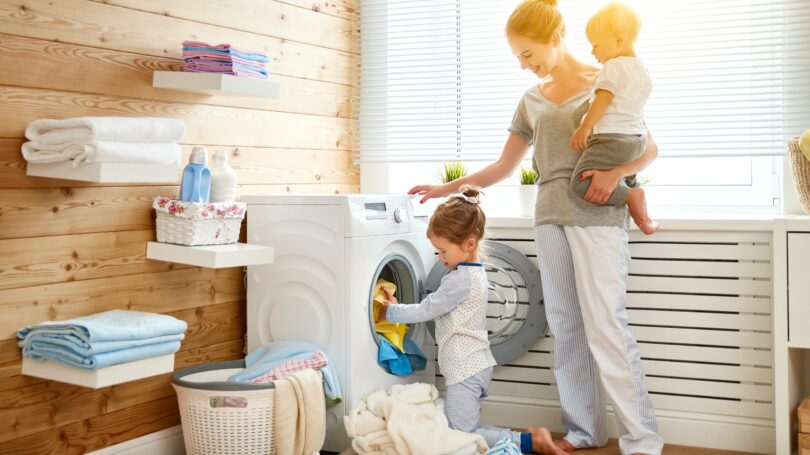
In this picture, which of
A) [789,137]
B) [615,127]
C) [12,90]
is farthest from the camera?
[789,137]

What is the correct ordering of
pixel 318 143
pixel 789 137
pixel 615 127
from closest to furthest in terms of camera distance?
pixel 615 127 < pixel 789 137 < pixel 318 143

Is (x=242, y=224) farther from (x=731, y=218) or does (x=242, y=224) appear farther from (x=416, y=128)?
(x=731, y=218)

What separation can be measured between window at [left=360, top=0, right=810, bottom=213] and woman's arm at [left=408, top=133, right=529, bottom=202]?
0.41 metres

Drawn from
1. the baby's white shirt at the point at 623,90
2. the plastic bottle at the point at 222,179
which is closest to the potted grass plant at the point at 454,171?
the baby's white shirt at the point at 623,90

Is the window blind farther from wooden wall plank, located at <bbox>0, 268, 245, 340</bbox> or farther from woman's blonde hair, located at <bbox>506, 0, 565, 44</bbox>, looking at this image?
wooden wall plank, located at <bbox>0, 268, 245, 340</bbox>

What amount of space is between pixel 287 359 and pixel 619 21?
1.42 meters

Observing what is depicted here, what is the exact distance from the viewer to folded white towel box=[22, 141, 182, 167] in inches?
79.6

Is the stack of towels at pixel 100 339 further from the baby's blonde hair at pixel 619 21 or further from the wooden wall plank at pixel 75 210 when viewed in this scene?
the baby's blonde hair at pixel 619 21

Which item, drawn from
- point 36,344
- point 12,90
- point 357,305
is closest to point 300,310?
point 357,305

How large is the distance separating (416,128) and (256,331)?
3.77 ft

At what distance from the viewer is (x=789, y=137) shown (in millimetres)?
2834

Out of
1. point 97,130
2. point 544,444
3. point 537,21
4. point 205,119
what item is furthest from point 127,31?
point 544,444

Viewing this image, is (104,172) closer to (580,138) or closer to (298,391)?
(298,391)

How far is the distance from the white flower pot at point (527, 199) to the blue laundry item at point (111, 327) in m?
1.37
